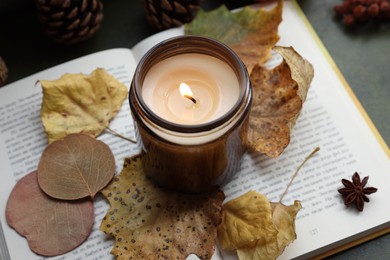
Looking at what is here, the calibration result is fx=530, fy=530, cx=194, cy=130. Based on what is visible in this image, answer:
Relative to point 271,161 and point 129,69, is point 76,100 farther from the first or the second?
point 271,161

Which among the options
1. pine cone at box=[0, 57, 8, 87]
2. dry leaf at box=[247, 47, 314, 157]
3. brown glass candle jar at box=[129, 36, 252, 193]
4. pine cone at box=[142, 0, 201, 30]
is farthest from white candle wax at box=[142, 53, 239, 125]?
pine cone at box=[0, 57, 8, 87]

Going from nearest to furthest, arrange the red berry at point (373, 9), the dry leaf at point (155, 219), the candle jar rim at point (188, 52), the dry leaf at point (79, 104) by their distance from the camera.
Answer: the candle jar rim at point (188, 52)
the dry leaf at point (155, 219)
the dry leaf at point (79, 104)
the red berry at point (373, 9)

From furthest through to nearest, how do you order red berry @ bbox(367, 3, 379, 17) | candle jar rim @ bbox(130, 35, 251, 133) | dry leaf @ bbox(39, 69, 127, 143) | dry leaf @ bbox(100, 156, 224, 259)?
1. red berry @ bbox(367, 3, 379, 17)
2. dry leaf @ bbox(39, 69, 127, 143)
3. dry leaf @ bbox(100, 156, 224, 259)
4. candle jar rim @ bbox(130, 35, 251, 133)

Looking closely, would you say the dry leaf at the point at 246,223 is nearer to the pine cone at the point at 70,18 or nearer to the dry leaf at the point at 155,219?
the dry leaf at the point at 155,219

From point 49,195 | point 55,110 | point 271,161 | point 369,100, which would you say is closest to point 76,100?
point 55,110

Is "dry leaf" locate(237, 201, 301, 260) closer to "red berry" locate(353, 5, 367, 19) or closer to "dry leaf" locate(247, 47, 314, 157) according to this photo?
"dry leaf" locate(247, 47, 314, 157)

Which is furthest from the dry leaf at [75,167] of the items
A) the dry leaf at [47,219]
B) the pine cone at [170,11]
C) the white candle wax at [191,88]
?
the pine cone at [170,11]
